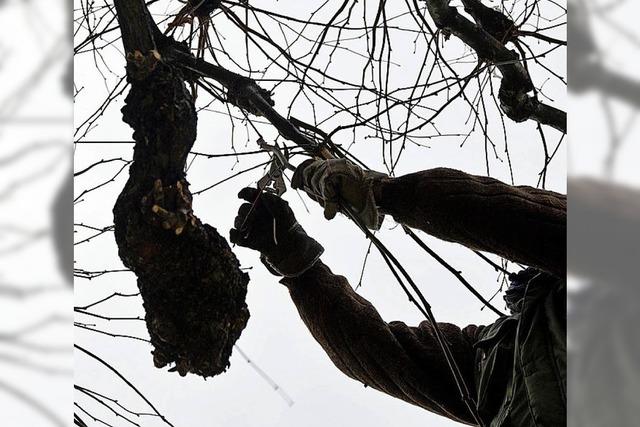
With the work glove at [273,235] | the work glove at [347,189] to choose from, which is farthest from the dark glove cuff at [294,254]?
the work glove at [347,189]

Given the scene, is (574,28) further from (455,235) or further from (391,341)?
(391,341)

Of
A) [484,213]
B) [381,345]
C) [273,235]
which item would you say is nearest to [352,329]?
[381,345]

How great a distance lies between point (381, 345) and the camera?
912mm

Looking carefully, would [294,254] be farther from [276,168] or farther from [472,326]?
[472,326]

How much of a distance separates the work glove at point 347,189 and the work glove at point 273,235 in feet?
0.35

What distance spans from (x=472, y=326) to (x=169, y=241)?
489 millimetres

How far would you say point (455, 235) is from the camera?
0.73m

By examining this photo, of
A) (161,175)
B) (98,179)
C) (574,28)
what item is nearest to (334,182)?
(161,175)

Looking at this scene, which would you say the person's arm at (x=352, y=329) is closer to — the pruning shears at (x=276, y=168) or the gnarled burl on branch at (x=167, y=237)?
the pruning shears at (x=276, y=168)

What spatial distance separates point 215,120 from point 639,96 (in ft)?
4.29

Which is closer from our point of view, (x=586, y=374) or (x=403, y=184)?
(x=586, y=374)

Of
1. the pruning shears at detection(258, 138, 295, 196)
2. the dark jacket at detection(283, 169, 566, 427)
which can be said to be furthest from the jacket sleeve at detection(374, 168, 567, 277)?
the pruning shears at detection(258, 138, 295, 196)

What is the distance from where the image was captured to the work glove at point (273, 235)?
886 millimetres

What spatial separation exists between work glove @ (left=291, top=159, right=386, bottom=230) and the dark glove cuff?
0.38ft
